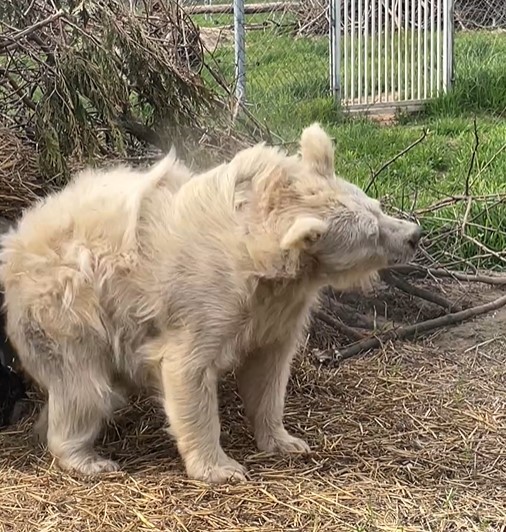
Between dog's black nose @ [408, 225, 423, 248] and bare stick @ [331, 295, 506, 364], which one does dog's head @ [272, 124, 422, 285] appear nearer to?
dog's black nose @ [408, 225, 423, 248]

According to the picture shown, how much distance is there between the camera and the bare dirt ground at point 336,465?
3738 millimetres

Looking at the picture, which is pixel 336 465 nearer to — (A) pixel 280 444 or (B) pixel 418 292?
(A) pixel 280 444

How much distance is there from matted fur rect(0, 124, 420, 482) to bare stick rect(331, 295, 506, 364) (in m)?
1.09

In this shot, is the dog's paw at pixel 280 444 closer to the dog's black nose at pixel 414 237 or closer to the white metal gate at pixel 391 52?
the dog's black nose at pixel 414 237

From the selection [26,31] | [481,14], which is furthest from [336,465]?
[481,14]

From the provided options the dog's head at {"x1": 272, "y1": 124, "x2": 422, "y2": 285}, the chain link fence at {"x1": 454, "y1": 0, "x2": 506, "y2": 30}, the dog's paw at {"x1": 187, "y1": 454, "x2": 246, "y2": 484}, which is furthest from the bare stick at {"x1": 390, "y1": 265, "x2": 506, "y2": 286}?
the chain link fence at {"x1": 454, "y1": 0, "x2": 506, "y2": 30}

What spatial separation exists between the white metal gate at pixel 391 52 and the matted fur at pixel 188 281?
6779 millimetres

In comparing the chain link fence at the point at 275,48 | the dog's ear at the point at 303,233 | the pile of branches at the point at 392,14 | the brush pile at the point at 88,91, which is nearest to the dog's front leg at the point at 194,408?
the dog's ear at the point at 303,233

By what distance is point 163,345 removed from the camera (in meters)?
3.96

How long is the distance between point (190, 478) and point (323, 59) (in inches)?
327

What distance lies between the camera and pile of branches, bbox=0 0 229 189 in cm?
484

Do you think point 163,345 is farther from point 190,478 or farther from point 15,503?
point 15,503

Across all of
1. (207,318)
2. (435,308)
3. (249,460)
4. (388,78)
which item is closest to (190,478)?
(249,460)

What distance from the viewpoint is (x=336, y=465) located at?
4.21 meters
